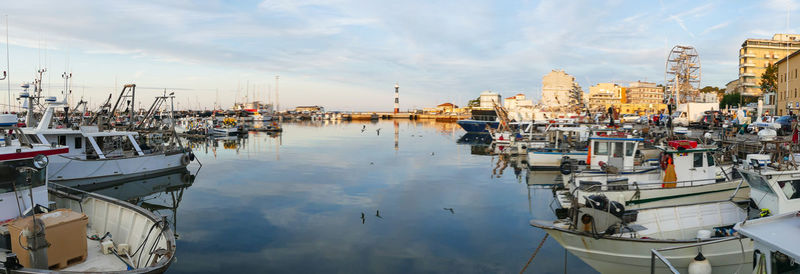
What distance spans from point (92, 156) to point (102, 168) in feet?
3.30

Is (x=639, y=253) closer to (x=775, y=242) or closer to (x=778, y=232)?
(x=778, y=232)

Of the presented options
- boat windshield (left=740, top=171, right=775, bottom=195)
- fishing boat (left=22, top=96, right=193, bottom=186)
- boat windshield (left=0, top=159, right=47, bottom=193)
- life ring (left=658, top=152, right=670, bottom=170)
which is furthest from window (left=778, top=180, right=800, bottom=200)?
fishing boat (left=22, top=96, right=193, bottom=186)

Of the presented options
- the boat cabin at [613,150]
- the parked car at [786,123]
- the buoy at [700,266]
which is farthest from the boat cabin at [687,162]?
the parked car at [786,123]

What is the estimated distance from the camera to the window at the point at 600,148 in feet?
70.1

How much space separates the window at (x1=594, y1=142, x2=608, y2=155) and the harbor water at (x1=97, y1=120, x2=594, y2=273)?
3.08 meters

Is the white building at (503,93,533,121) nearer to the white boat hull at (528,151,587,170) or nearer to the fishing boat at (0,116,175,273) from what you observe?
the white boat hull at (528,151,587,170)

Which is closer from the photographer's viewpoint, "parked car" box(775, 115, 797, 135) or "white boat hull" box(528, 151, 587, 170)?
"white boat hull" box(528, 151, 587, 170)

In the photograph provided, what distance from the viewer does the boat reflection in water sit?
1980 cm

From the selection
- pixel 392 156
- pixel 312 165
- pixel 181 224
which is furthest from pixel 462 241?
pixel 392 156

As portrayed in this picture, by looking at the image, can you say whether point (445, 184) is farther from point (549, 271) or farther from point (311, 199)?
point (549, 271)

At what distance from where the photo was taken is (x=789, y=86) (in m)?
48.0

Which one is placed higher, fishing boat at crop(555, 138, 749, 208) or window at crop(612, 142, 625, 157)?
window at crop(612, 142, 625, 157)

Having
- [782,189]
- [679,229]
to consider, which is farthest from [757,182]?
[679,229]

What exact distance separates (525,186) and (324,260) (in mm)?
15166
